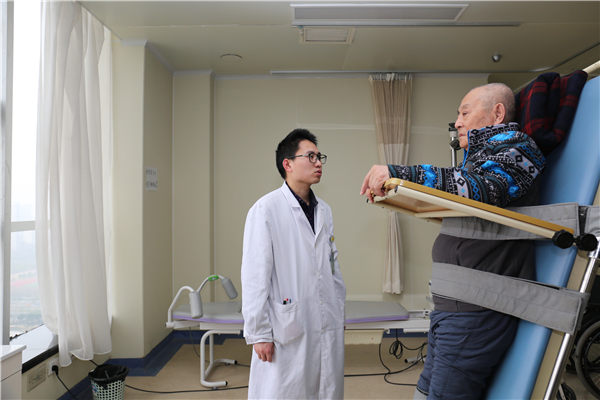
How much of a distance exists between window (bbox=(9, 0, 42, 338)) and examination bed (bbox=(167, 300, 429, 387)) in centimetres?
86

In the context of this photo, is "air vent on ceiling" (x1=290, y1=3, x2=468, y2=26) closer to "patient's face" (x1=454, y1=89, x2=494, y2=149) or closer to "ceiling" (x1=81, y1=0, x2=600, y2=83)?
"ceiling" (x1=81, y1=0, x2=600, y2=83)

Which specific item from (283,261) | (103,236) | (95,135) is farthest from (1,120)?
(283,261)

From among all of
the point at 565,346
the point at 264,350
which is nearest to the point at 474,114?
the point at 565,346

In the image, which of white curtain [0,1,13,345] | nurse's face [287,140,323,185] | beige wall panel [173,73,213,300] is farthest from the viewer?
beige wall panel [173,73,213,300]

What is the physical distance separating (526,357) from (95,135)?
249cm

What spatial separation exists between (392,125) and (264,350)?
218 centimetres

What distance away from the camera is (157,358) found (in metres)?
3.08

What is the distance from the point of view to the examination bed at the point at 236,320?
8.89ft

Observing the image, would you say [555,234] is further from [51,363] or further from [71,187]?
[51,363]

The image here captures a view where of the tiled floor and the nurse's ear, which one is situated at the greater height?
the nurse's ear

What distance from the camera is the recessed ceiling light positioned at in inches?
125

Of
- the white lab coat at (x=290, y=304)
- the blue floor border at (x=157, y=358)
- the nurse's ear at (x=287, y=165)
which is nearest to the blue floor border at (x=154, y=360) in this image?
the blue floor border at (x=157, y=358)

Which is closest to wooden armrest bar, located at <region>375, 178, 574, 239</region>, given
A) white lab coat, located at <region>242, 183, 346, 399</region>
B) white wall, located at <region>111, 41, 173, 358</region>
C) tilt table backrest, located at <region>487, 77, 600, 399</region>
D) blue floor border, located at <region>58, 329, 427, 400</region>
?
tilt table backrest, located at <region>487, 77, 600, 399</region>

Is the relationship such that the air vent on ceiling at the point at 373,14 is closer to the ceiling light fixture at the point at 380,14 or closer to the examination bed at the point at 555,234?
the ceiling light fixture at the point at 380,14
